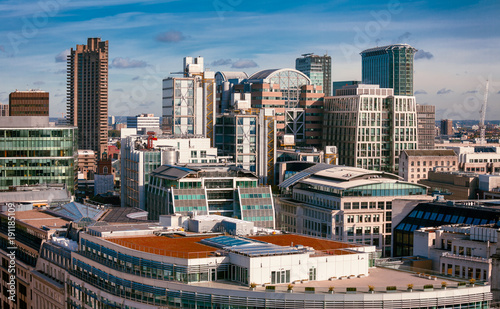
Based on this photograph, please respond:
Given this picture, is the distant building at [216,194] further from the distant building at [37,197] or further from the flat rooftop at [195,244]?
the flat rooftop at [195,244]

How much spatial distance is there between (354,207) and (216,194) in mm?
23928

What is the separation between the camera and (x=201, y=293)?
71.4 meters

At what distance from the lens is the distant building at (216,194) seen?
14031 centimetres

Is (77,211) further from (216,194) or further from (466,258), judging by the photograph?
(466,258)

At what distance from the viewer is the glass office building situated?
178 metres

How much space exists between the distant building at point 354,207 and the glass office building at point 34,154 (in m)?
54.9

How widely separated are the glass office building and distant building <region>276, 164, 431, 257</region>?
5486 centimetres

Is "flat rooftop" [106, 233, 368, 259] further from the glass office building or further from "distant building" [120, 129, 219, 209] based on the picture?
the glass office building

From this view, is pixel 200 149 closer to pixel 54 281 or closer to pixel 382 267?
pixel 54 281

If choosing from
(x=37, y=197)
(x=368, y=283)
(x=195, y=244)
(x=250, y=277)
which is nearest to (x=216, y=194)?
(x=37, y=197)

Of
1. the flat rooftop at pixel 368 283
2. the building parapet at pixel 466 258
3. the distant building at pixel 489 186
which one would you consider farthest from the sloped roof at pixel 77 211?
the distant building at pixel 489 186

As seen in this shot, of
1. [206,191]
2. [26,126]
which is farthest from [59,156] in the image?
[206,191]

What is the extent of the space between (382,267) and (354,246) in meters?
3.43

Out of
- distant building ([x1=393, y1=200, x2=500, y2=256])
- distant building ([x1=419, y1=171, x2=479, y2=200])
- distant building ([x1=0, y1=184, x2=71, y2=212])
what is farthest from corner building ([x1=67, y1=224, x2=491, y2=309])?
distant building ([x1=419, y1=171, x2=479, y2=200])
